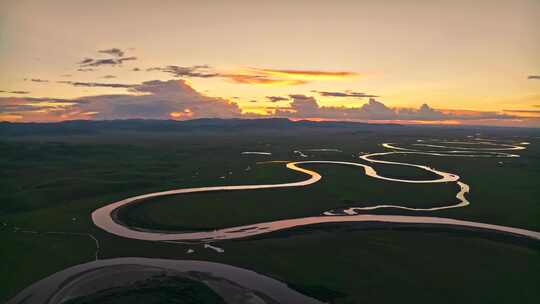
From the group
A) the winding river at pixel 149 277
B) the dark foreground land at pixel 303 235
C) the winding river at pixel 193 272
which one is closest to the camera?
the winding river at pixel 149 277

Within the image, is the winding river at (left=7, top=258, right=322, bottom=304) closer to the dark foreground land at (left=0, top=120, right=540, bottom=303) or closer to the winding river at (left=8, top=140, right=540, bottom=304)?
the winding river at (left=8, top=140, right=540, bottom=304)

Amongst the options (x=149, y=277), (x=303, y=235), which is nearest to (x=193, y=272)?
(x=149, y=277)

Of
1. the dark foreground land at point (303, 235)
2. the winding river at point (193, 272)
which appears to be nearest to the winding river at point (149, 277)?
the winding river at point (193, 272)

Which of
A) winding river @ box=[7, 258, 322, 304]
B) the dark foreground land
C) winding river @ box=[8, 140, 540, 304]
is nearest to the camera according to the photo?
winding river @ box=[7, 258, 322, 304]

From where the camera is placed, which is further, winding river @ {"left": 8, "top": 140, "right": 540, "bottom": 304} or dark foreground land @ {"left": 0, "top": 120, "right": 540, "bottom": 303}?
dark foreground land @ {"left": 0, "top": 120, "right": 540, "bottom": 303}

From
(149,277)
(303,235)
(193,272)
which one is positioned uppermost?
(149,277)

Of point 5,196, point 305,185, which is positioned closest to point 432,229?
point 305,185

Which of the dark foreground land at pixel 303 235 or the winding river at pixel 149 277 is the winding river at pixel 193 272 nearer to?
the winding river at pixel 149 277

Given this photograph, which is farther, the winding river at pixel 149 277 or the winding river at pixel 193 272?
the winding river at pixel 193 272

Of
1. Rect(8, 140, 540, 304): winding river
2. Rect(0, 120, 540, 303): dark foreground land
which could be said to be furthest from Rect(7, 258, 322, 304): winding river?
Rect(0, 120, 540, 303): dark foreground land

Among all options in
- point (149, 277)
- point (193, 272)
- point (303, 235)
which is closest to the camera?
point (149, 277)

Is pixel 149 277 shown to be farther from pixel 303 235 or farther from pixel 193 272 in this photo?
pixel 303 235

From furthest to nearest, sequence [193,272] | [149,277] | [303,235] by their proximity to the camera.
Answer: [303,235] → [193,272] → [149,277]

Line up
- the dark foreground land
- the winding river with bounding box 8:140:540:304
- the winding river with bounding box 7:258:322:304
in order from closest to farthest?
the winding river with bounding box 7:258:322:304, the winding river with bounding box 8:140:540:304, the dark foreground land
